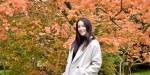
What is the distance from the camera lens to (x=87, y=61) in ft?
15.1

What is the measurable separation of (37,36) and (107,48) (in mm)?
1468

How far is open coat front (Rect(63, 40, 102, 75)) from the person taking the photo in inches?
179

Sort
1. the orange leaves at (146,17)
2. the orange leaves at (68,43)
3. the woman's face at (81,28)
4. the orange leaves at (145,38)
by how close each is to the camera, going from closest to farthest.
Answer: the woman's face at (81,28) → the orange leaves at (68,43) → the orange leaves at (146,17) → the orange leaves at (145,38)

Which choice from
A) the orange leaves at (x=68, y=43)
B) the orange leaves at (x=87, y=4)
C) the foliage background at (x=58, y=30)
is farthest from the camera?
the foliage background at (x=58, y=30)

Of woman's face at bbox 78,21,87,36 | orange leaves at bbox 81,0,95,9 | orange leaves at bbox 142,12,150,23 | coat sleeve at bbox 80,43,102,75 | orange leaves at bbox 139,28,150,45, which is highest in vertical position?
orange leaves at bbox 81,0,95,9

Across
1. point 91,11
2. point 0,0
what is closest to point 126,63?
point 91,11

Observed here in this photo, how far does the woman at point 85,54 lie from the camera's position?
4.55 metres

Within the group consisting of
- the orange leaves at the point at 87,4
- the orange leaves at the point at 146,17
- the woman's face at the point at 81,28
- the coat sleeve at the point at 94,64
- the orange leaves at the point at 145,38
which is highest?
the orange leaves at the point at 87,4

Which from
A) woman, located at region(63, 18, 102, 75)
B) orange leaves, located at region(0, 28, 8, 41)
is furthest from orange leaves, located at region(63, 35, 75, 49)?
woman, located at region(63, 18, 102, 75)

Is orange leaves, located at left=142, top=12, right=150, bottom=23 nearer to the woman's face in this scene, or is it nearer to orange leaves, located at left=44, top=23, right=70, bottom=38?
orange leaves, located at left=44, top=23, right=70, bottom=38

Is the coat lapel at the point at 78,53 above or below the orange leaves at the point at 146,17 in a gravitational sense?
below

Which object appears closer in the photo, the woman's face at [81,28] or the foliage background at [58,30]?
the woman's face at [81,28]

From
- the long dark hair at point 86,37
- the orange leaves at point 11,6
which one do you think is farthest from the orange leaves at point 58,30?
the long dark hair at point 86,37

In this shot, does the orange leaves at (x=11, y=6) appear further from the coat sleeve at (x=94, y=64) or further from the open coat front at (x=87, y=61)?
the coat sleeve at (x=94, y=64)
